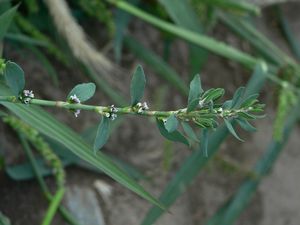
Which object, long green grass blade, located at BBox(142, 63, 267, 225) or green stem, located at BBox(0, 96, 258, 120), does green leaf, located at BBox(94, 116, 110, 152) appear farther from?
long green grass blade, located at BBox(142, 63, 267, 225)

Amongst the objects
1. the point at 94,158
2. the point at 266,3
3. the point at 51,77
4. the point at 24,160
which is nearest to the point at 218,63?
the point at 266,3

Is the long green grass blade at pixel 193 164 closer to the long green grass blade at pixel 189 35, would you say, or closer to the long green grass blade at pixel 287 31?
the long green grass blade at pixel 189 35

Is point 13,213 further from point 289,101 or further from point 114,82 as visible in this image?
point 289,101

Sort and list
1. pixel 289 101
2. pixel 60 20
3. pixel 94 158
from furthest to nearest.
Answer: pixel 289 101 → pixel 60 20 → pixel 94 158

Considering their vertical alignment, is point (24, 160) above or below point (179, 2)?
below

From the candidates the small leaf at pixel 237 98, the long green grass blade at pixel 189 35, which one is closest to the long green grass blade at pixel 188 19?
the long green grass blade at pixel 189 35

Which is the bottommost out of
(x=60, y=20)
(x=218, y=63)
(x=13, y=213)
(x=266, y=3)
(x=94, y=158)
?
(x=13, y=213)

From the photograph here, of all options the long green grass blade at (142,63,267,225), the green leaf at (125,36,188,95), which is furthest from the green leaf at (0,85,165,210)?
the green leaf at (125,36,188,95)
